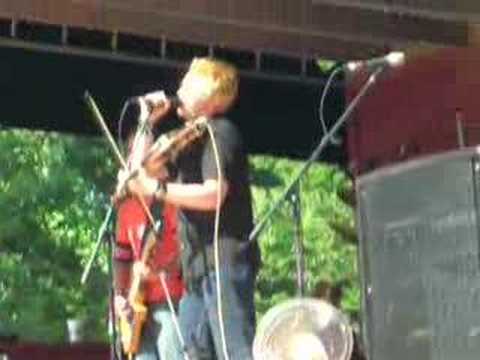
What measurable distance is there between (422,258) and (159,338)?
1.00 m

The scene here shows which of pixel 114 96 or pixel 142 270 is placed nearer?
pixel 142 270

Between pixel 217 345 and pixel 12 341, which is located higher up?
pixel 217 345

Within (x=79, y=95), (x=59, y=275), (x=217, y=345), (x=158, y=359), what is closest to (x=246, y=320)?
(x=217, y=345)

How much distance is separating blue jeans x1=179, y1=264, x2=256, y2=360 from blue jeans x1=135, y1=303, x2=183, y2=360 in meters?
0.07

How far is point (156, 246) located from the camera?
4.27m

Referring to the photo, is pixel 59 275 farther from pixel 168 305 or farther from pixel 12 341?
pixel 168 305

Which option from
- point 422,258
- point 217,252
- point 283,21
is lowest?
point 217,252

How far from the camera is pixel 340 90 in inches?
270

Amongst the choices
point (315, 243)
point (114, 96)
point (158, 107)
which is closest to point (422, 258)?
point (158, 107)

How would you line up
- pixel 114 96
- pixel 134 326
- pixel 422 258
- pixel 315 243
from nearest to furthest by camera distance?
1. pixel 422 258
2. pixel 134 326
3. pixel 114 96
4. pixel 315 243

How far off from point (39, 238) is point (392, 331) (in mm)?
6143

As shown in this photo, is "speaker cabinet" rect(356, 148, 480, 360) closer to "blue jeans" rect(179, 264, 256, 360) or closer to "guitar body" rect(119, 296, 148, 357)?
"blue jeans" rect(179, 264, 256, 360)

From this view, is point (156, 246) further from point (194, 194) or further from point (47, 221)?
point (47, 221)

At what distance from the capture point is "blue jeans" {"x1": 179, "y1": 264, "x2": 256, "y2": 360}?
3.97 m
